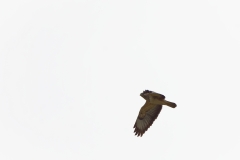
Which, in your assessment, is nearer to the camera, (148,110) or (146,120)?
(148,110)

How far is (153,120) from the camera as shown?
18.6 m

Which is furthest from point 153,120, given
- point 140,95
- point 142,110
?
point 140,95

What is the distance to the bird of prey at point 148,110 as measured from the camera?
16719 millimetres

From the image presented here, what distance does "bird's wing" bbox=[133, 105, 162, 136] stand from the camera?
59.9ft

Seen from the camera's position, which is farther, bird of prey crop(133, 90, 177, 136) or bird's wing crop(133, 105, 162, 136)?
bird's wing crop(133, 105, 162, 136)

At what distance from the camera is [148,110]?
18375mm

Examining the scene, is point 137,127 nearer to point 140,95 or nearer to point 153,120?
point 153,120

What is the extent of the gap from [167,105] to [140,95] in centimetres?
118

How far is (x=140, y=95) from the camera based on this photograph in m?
17.2

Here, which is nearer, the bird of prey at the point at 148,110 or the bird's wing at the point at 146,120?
the bird of prey at the point at 148,110

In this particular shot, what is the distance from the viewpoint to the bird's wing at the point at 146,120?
18.2m

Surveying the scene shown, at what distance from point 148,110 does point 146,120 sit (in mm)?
558

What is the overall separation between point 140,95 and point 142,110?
→ 52.6 inches

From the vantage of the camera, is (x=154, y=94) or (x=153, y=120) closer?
(x=154, y=94)
